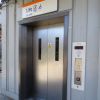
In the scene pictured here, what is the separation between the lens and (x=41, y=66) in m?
4.39

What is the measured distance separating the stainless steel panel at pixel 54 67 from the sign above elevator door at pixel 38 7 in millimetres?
533

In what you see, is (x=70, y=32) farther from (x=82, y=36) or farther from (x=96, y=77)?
(x=96, y=77)

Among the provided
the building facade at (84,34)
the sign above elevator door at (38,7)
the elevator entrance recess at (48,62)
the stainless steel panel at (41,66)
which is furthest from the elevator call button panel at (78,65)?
the stainless steel panel at (41,66)

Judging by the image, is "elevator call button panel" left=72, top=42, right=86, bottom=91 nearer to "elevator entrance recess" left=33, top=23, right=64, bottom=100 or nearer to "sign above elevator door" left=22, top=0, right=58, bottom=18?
"elevator entrance recess" left=33, top=23, right=64, bottom=100

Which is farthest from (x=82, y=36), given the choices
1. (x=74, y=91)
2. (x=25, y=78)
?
(x=25, y=78)

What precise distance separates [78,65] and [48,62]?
1237 millimetres

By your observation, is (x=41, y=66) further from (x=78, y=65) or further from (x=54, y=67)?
(x=78, y=65)

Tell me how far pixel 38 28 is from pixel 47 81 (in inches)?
59.6

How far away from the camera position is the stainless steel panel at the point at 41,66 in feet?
14.0

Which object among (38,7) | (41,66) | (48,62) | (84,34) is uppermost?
(38,7)

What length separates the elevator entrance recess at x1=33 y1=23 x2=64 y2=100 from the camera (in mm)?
3863

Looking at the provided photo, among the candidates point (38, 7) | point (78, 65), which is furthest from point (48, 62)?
point (38, 7)

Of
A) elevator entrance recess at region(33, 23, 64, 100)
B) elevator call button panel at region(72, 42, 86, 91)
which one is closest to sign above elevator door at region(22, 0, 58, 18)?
elevator entrance recess at region(33, 23, 64, 100)

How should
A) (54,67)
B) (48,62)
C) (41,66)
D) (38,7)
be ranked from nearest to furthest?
(38,7), (54,67), (48,62), (41,66)
